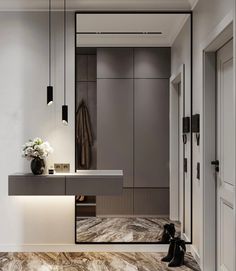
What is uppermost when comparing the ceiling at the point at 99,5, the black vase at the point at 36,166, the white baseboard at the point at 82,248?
the ceiling at the point at 99,5

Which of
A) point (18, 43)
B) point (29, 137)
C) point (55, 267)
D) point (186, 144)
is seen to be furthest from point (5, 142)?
point (186, 144)

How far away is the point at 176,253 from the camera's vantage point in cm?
383

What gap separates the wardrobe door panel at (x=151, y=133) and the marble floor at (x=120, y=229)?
→ 38cm

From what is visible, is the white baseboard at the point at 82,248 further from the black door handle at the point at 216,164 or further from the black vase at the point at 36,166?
the black door handle at the point at 216,164

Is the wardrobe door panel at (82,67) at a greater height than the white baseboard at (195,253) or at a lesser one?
greater

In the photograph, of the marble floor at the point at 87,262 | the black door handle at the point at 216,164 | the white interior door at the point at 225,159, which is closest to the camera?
the white interior door at the point at 225,159

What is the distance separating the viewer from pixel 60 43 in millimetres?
4250

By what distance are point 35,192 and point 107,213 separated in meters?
0.77

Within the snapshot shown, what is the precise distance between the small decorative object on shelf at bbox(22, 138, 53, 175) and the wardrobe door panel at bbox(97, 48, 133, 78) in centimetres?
91

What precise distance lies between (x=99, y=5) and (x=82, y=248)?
251 centimetres

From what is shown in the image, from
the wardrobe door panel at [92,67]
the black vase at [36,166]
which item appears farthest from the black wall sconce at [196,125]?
the black vase at [36,166]

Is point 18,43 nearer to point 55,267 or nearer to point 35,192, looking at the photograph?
point 35,192

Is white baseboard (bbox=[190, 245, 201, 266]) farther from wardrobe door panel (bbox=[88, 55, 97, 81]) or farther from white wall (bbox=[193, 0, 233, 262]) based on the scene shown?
wardrobe door panel (bbox=[88, 55, 97, 81])

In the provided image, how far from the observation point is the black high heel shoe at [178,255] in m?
3.78
